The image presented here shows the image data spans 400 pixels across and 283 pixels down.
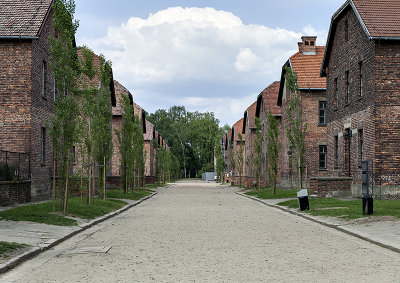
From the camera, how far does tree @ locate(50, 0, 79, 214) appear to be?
16.7 meters

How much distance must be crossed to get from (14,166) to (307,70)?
25.3 meters

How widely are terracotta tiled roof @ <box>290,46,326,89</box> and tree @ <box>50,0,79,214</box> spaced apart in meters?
24.8

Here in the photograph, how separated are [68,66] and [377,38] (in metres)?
13.5

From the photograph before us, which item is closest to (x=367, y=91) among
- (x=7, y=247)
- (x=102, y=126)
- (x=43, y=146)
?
(x=102, y=126)

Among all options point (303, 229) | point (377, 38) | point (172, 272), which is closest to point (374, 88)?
point (377, 38)

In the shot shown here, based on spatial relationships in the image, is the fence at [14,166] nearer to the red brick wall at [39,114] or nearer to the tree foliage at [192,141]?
the red brick wall at [39,114]

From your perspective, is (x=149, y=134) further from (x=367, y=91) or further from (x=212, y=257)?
(x=212, y=257)

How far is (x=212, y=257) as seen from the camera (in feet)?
30.9

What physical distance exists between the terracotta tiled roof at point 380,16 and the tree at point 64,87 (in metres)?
13.3

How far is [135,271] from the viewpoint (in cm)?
813

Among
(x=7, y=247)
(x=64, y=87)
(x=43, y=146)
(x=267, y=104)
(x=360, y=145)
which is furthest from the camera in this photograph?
(x=267, y=104)

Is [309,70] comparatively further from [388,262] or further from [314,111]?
[388,262]

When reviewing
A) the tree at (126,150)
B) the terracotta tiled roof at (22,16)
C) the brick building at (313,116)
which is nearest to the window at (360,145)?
the tree at (126,150)

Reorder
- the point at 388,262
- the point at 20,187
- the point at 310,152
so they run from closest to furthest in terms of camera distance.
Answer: the point at 388,262 → the point at 20,187 → the point at 310,152
